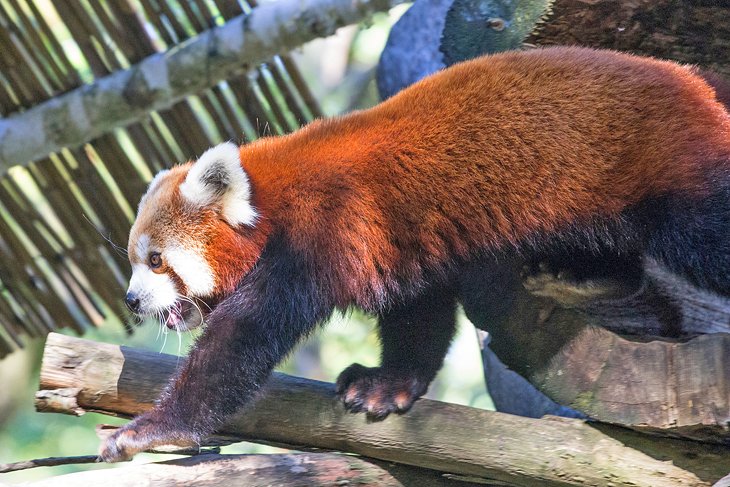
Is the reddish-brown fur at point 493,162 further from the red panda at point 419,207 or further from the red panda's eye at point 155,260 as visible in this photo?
the red panda's eye at point 155,260

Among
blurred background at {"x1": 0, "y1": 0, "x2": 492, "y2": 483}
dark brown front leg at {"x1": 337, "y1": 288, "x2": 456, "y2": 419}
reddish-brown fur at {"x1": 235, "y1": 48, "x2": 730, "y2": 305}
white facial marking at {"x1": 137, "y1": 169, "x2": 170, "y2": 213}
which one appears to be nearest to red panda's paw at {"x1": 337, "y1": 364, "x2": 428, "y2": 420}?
dark brown front leg at {"x1": 337, "y1": 288, "x2": 456, "y2": 419}

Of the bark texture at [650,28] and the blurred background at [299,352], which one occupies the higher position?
the bark texture at [650,28]

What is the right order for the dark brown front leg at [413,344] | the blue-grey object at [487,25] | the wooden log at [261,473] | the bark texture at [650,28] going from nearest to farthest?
the wooden log at [261,473] < the dark brown front leg at [413,344] < the bark texture at [650,28] < the blue-grey object at [487,25]

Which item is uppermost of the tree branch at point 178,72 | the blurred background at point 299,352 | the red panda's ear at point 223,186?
the tree branch at point 178,72

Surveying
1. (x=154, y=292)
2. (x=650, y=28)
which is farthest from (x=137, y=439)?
(x=650, y=28)

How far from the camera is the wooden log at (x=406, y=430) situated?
208 cm

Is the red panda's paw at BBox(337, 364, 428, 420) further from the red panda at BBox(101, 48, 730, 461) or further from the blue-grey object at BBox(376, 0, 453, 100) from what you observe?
the blue-grey object at BBox(376, 0, 453, 100)

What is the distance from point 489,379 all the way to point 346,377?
4.27 feet

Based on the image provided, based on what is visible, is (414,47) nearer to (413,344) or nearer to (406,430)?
(413,344)

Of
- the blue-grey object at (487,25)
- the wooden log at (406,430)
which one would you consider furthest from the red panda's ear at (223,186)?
the blue-grey object at (487,25)

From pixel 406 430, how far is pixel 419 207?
23.8 inches

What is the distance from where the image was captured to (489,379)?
3.50 metres

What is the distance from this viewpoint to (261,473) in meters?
2.01

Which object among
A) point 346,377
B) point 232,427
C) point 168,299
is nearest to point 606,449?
point 346,377
